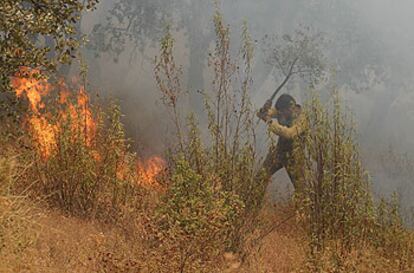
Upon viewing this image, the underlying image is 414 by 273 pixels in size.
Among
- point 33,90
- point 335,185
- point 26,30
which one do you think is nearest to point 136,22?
point 33,90

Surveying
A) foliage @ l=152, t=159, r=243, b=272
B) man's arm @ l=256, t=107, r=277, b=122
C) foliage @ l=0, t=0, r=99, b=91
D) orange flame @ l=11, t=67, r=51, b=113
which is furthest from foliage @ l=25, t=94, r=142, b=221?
orange flame @ l=11, t=67, r=51, b=113

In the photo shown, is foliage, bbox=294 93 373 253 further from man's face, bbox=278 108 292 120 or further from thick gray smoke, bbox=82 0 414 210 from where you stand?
thick gray smoke, bbox=82 0 414 210

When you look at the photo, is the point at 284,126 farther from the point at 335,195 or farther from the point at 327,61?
the point at 327,61

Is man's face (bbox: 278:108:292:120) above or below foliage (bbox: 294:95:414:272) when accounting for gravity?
above

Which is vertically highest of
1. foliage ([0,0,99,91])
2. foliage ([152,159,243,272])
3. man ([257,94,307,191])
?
foliage ([0,0,99,91])

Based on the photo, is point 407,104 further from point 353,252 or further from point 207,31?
point 353,252

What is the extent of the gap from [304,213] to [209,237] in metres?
1.97

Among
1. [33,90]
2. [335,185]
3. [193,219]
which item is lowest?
[193,219]

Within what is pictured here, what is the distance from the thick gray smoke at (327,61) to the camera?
2005 cm

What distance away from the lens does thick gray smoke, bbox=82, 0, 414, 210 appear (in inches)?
789

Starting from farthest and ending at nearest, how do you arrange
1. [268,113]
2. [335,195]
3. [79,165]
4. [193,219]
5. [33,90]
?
[33,90] → [268,113] → [79,165] → [335,195] → [193,219]

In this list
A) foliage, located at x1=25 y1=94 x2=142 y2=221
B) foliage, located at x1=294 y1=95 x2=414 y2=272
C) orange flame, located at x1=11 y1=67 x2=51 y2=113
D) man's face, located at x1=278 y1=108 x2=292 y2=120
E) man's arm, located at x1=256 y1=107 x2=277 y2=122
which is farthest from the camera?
Result: orange flame, located at x1=11 y1=67 x2=51 y2=113

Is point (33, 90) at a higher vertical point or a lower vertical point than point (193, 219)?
higher

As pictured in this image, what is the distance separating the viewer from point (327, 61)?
2198 centimetres
